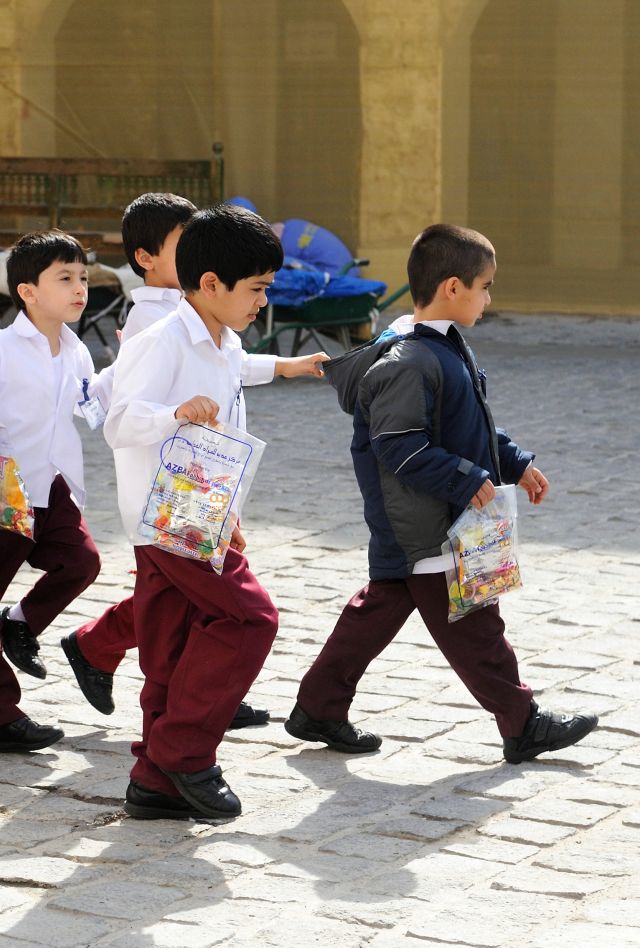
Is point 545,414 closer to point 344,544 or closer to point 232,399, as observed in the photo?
point 344,544

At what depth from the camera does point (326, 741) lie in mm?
4250

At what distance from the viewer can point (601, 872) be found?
3.43m

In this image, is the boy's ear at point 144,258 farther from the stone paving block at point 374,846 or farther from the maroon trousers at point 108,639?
the stone paving block at point 374,846

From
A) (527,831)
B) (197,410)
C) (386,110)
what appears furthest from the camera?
(386,110)

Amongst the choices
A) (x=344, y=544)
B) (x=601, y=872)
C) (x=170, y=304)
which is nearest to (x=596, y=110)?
(x=344, y=544)

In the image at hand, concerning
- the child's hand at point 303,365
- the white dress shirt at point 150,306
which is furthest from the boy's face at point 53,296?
the child's hand at point 303,365

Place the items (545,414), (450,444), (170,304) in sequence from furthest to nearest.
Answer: (545,414) < (170,304) < (450,444)

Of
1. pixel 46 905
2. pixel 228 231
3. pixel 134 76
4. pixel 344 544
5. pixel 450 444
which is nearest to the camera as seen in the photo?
pixel 46 905

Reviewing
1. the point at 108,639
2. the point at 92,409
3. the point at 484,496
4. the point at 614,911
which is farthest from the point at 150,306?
the point at 614,911

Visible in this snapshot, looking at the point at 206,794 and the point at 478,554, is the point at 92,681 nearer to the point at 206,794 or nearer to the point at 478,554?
the point at 206,794

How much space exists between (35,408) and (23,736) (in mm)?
832

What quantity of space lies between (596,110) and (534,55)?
0.76m

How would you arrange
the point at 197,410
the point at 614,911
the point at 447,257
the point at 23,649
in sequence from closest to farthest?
1. the point at 614,911
2. the point at 197,410
3. the point at 447,257
4. the point at 23,649

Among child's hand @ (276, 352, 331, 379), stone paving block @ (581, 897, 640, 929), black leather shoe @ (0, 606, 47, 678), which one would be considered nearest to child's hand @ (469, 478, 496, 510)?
child's hand @ (276, 352, 331, 379)
